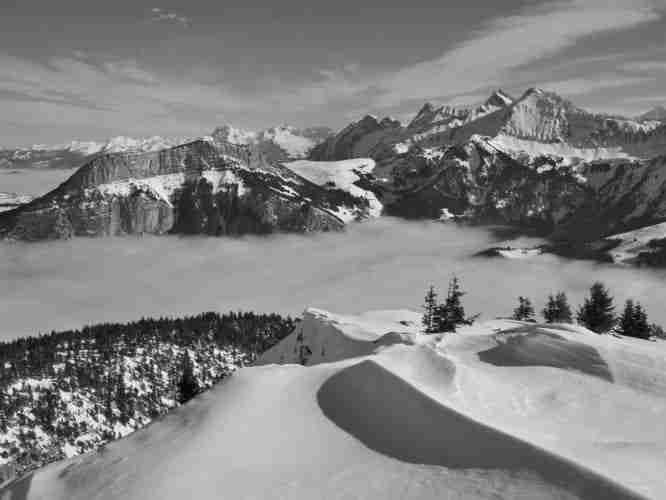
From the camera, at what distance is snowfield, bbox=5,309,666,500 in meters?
13.9

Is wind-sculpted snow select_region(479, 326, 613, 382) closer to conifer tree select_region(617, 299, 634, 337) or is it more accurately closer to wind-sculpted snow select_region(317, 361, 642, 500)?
wind-sculpted snow select_region(317, 361, 642, 500)

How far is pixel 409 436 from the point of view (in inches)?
687

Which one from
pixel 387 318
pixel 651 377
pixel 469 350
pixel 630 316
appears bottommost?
pixel 387 318

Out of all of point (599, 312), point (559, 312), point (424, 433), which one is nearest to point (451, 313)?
point (599, 312)

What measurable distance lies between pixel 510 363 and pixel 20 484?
24.4 meters

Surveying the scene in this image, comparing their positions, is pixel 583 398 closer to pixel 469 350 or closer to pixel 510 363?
pixel 510 363

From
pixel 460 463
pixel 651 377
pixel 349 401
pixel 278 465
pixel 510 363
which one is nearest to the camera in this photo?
pixel 460 463

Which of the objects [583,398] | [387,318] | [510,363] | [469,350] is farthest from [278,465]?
[387,318]

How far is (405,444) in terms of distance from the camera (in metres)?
17.0

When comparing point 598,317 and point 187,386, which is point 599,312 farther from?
point 187,386

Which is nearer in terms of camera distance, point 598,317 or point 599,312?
point 598,317

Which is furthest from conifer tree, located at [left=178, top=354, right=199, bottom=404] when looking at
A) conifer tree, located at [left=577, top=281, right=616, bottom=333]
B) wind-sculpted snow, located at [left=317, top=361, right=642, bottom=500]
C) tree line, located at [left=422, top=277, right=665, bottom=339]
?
conifer tree, located at [left=577, top=281, right=616, bottom=333]

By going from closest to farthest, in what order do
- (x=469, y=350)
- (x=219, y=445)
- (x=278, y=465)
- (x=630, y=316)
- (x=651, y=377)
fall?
(x=278, y=465), (x=219, y=445), (x=651, y=377), (x=469, y=350), (x=630, y=316)

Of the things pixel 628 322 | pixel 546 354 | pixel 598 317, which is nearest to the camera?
pixel 546 354
